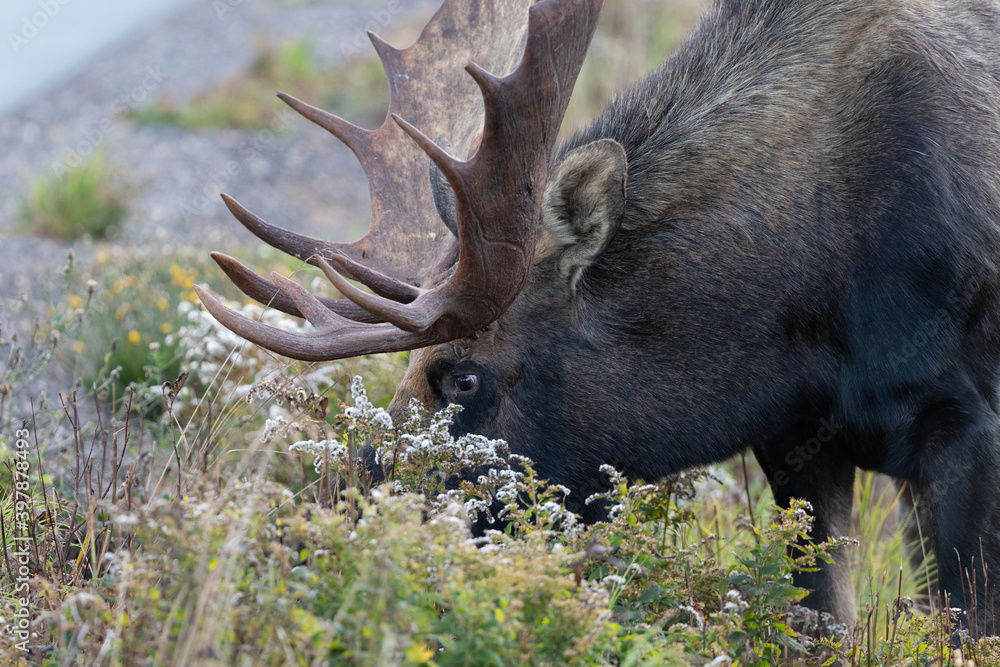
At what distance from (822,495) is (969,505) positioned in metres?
0.75

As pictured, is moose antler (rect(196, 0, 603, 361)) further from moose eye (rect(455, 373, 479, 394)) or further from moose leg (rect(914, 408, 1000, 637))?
moose leg (rect(914, 408, 1000, 637))

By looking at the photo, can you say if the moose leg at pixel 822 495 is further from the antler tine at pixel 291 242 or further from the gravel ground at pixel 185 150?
the gravel ground at pixel 185 150

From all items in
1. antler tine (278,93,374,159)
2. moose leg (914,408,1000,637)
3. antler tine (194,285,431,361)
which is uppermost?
antler tine (278,93,374,159)

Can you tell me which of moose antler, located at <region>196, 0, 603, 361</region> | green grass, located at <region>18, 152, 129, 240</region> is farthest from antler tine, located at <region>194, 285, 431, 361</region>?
green grass, located at <region>18, 152, 129, 240</region>

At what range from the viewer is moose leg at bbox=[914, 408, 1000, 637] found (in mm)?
3389

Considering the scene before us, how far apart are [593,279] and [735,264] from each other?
1.59 ft

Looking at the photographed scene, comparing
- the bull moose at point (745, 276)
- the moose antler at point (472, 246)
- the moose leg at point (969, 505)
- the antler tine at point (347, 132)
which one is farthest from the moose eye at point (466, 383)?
the moose leg at point (969, 505)

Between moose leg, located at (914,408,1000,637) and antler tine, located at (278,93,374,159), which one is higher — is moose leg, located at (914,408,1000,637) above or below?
below

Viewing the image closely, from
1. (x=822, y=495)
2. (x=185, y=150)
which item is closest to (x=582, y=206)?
(x=822, y=495)

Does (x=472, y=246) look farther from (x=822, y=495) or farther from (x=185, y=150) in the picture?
(x=185, y=150)

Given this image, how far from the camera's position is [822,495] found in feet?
13.5

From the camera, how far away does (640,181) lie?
3.63 metres

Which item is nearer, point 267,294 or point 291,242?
point 267,294

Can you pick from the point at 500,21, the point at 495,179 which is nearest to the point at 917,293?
the point at 495,179
